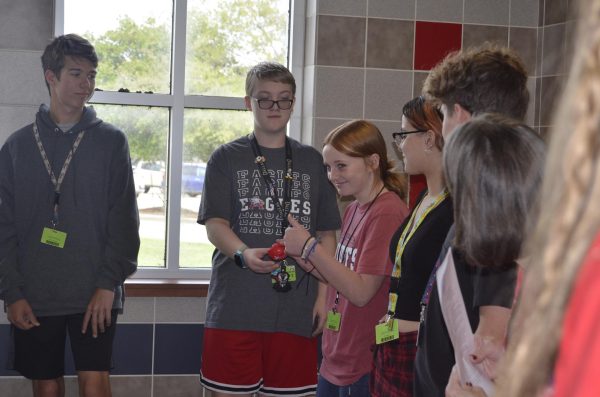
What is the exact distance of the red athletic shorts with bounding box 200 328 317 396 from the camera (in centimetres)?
275

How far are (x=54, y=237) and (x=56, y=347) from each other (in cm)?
44

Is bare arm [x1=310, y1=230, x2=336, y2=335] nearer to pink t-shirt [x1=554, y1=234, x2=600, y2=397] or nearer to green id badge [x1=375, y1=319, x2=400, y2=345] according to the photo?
green id badge [x1=375, y1=319, x2=400, y2=345]

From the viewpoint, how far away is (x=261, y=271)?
2.69m

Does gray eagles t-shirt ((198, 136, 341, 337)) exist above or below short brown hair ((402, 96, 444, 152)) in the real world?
below

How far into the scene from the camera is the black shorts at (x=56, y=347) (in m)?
2.88

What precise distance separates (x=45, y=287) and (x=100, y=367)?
0.37 metres

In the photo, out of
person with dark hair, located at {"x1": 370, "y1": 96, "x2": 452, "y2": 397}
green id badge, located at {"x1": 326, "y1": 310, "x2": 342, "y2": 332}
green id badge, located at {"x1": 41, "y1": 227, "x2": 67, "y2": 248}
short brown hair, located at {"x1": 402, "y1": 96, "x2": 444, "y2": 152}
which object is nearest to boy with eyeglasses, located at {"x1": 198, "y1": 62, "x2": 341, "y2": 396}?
green id badge, located at {"x1": 326, "y1": 310, "x2": 342, "y2": 332}

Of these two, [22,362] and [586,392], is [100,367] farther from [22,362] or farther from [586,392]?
[586,392]

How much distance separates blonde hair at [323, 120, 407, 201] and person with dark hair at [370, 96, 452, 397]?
37 centimetres

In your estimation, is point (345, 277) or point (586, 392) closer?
point (586, 392)

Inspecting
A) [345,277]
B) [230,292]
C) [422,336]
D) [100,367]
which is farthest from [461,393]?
[100,367]

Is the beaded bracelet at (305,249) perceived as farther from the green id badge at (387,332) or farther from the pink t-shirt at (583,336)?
the pink t-shirt at (583,336)

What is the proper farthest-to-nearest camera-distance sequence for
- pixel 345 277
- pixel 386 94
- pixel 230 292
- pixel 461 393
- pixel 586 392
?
pixel 386 94 < pixel 230 292 < pixel 345 277 < pixel 461 393 < pixel 586 392

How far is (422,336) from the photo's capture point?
163cm
